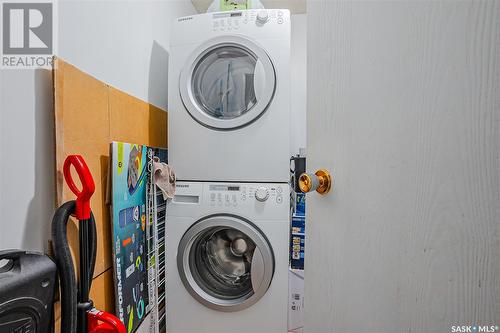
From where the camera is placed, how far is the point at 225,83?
4.73 feet

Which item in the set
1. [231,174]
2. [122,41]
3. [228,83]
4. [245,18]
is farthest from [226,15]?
[231,174]

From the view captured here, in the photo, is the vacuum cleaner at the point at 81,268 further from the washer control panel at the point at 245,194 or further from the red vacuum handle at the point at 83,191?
the washer control panel at the point at 245,194

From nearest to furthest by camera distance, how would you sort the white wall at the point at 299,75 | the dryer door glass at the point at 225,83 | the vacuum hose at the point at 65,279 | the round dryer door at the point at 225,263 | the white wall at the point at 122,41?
the vacuum hose at the point at 65,279
the white wall at the point at 122,41
the round dryer door at the point at 225,263
the dryer door glass at the point at 225,83
the white wall at the point at 299,75

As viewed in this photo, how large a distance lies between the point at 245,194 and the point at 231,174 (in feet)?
0.44

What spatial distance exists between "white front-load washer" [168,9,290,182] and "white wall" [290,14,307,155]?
93 cm

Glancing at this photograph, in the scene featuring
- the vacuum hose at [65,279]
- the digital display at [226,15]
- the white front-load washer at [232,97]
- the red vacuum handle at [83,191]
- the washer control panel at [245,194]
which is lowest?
A: the vacuum hose at [65,279]

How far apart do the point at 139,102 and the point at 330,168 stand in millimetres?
1025

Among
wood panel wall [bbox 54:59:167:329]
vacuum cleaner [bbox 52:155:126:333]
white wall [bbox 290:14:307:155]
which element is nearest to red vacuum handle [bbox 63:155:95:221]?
vacuum cleaner [bbox 52:155:126:333]

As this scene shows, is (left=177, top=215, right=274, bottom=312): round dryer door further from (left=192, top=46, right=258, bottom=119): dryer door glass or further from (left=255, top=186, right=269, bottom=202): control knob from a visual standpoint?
(left=192, top=46, right=258, bottom=119): dryer door glass

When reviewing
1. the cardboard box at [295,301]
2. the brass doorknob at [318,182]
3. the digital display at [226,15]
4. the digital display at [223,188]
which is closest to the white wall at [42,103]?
the digital display at [226,15]

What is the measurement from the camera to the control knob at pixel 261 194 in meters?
1.27

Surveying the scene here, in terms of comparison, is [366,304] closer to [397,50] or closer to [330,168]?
[330,168]

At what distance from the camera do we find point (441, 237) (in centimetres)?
41

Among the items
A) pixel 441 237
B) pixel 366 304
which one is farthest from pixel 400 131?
pixel 366 304
